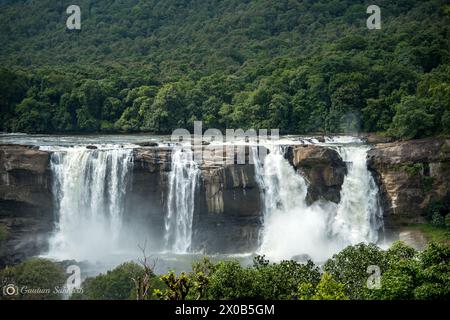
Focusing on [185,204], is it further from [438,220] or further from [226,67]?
[226,67]

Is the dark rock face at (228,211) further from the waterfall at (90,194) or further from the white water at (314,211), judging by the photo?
the waterfall at (90,194)

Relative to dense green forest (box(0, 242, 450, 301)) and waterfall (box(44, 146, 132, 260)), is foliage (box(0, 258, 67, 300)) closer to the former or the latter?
dense green forest (box(0, 242, 450, 301))

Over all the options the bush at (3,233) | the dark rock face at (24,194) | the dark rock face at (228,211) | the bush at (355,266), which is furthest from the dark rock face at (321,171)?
the bush at (3,233)

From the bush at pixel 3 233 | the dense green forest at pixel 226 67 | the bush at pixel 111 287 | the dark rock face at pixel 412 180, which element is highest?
the dense green forest at pixel 226 67

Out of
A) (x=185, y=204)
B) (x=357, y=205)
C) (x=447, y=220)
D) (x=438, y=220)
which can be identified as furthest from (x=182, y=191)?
(x=447, y=220)

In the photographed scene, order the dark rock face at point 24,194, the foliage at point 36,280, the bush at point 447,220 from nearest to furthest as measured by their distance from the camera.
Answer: the foliage at point 36,280 → the bush at point 447,220 → the dark rock face at point 24,194

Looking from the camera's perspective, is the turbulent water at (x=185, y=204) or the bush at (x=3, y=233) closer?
the bush at (x=3, y=233)
